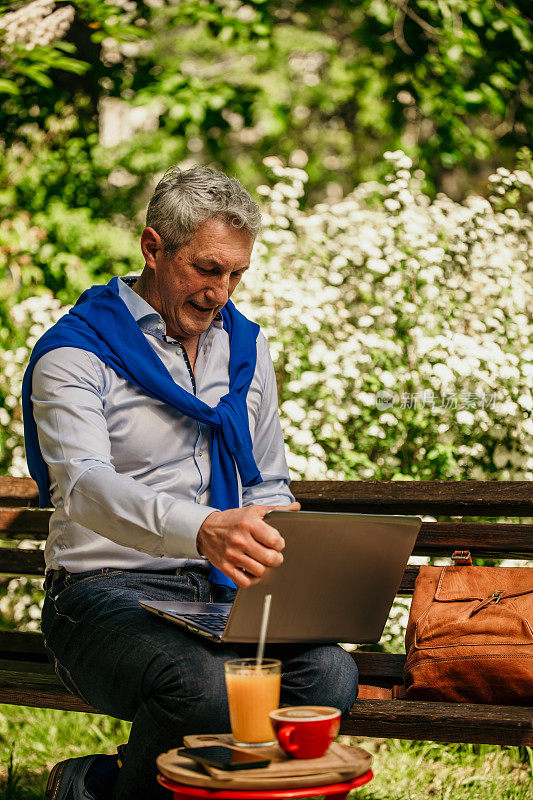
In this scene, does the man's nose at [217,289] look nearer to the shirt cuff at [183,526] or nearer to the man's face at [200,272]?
the man's face at [200,272]

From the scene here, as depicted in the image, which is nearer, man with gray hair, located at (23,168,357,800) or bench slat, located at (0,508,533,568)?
man with gray hair, located at (23,168,357,800)

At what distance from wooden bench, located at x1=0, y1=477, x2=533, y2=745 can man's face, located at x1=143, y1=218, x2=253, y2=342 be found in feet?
2.78

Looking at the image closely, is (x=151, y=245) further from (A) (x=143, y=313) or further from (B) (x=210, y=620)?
(B) (x=210, y=620)

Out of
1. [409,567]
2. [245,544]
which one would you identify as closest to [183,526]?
[245,544]

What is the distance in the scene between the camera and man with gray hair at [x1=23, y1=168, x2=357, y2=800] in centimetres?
188

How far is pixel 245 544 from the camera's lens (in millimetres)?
1718

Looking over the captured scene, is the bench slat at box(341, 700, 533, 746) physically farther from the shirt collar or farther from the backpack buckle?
the shirt collar

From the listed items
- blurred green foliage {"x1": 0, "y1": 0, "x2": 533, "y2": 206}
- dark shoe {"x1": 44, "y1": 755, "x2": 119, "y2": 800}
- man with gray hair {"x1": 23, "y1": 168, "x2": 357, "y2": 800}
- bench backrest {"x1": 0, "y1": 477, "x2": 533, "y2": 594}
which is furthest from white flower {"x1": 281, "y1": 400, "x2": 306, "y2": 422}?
blurred green foliage {"x1": 0, "y1": 0, "x2": 533, "y2": 206}

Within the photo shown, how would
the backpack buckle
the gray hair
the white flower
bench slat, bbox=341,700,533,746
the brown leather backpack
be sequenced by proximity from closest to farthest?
bench slat, bbox=341,700,533,746 < the brown leather backpack < the gray hair < the backpack buckle < the white flower

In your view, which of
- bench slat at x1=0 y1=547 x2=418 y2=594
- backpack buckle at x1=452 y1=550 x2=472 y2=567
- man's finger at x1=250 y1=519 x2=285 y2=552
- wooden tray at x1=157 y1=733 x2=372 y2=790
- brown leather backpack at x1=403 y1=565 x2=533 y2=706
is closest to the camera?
wooden tray at x1=157 y1=733 x2=372 y2=790

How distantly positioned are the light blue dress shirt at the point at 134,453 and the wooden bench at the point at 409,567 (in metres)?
0.38

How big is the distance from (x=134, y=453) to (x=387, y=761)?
143 cm

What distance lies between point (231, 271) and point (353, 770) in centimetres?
130

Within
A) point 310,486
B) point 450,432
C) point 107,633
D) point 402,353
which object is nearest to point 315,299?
point 402,353
